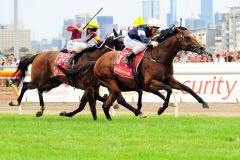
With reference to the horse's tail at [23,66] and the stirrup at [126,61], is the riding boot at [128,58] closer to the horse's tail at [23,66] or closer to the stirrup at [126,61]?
the stirrup at [126,61]

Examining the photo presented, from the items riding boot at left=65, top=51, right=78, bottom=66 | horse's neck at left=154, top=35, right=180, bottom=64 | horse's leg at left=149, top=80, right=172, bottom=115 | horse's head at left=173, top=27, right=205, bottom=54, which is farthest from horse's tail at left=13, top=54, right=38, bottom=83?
horse's head at left=173, top=27, right=205, bottom=54

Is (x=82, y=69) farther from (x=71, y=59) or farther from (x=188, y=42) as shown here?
(x=188, y=42)

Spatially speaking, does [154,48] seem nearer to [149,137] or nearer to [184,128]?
[184,128]

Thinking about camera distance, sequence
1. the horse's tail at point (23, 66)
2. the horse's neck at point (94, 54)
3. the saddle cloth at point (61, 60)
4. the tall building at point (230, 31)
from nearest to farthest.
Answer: the horse's neck at point (94, 54)
the saddle cloth at point (61, 60)
the horse's tail at point (23, 66)
the tall building at point (230, 31)

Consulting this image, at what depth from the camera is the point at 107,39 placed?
1507cm

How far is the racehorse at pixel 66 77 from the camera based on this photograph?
15.1 metres

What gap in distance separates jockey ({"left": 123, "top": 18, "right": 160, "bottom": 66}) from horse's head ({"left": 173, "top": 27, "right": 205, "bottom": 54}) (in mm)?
452

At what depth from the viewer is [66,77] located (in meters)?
15.8

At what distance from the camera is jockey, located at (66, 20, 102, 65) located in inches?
616

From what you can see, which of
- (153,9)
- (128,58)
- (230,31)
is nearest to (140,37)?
(128,58)

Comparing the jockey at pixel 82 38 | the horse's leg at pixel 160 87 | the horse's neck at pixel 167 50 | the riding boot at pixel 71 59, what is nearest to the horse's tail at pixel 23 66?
the jockey at pixel 82 38

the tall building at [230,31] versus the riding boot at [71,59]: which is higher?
the riding boot at [71,59]

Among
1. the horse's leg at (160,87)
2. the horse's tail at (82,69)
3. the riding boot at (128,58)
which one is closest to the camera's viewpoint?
the horse's leg at (160,87)

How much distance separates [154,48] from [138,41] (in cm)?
39
